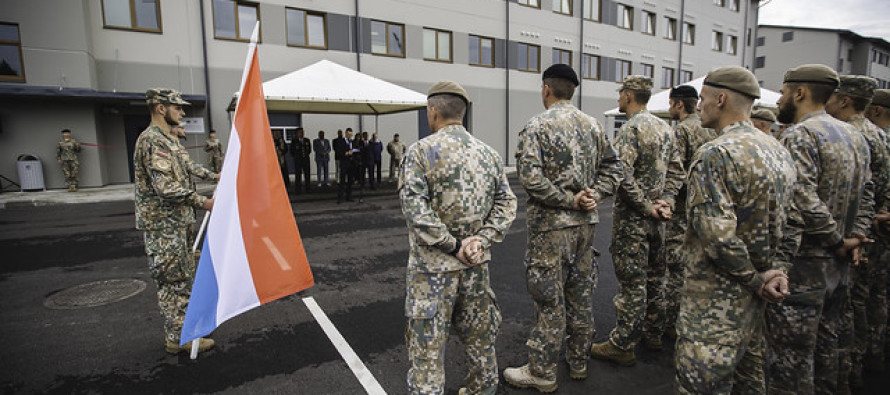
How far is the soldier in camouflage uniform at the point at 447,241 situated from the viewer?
235cm

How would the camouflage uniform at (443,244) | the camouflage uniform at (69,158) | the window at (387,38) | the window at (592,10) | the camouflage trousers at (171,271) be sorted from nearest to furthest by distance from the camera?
1. the camouflage uniform at (443,244)
2. the camouflage trousers at (171,271)
3. the camouflage uniform at (69,158)
4. the window at (387,38)
5. the window at (592,10)

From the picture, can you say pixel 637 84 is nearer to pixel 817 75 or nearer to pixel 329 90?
pixel 817 75

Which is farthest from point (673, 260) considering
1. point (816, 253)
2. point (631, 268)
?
point (816, 253)

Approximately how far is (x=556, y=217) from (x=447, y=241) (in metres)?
0.98

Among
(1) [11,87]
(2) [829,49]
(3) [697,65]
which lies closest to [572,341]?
(1) [11,87]

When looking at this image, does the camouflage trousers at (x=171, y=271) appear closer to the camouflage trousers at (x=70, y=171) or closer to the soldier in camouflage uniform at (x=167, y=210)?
the soldier in camouflage uniform at (x=167, y=210)

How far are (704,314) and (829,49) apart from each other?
55.8 metres

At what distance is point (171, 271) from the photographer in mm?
3607

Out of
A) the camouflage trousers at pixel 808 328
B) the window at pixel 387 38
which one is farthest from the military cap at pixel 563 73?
the window at pixel 387 38

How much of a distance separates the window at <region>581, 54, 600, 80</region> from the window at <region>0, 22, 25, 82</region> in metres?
23.4

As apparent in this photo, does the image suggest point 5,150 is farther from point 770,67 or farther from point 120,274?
point 770,67

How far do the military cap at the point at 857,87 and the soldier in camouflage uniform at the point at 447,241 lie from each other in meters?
2.72

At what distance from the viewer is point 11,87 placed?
12.2 m

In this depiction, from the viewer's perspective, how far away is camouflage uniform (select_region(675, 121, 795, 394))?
2098mm
